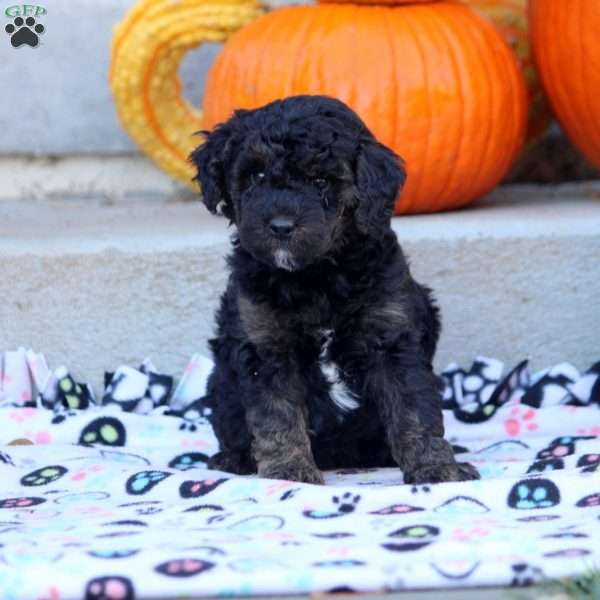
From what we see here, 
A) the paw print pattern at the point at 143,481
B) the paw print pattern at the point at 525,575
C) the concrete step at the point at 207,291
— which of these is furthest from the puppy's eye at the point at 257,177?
the paw print pattern at the point at 525,575

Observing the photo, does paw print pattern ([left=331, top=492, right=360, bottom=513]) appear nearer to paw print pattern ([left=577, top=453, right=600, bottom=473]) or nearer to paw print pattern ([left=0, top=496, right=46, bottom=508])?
paw print pattern ([left=577, top=453, right=600, bottom=473])

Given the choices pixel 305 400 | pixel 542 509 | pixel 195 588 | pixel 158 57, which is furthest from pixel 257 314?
pixel 158 57

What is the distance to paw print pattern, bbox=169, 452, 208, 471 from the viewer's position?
4.77 m

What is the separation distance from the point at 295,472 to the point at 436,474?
0.43 meters

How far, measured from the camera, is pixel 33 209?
251 inches

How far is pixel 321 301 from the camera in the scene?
13.6 ft

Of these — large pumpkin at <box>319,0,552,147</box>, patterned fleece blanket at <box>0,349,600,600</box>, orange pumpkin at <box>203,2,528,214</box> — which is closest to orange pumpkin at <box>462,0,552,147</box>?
large pumpkin at <box>319,0,552,147</box>

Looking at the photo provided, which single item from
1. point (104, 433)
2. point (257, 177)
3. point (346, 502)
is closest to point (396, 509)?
point (346, 502)

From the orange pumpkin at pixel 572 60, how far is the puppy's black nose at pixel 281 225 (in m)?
2.23

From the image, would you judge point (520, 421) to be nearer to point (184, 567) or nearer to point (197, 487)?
point (197, 487)

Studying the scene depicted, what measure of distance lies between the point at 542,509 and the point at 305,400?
88 centimetres

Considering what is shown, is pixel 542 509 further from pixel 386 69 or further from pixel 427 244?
pixel 386 69

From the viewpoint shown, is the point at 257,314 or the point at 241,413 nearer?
the point at 257,314
